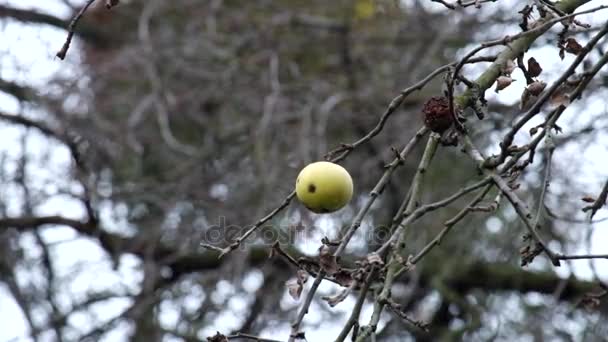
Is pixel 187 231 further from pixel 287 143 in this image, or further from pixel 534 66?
pixel 534 66

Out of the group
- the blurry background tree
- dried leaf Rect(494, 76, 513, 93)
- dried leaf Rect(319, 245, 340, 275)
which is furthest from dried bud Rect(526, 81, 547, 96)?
the blurry background tree

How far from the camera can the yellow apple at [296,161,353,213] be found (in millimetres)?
1820

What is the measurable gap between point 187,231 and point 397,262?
119 inches

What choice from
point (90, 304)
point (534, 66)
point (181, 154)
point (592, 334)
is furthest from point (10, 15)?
point (534, 66)

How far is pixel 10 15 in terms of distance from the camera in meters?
4.64

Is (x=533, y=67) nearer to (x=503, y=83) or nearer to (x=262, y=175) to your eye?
(x=503, y=83)

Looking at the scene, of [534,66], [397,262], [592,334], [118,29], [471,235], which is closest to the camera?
[397,262]

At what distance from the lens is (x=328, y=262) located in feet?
5.50

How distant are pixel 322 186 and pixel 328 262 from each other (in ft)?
0.60

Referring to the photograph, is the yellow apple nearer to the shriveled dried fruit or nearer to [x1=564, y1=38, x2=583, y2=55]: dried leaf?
the shriveled dried fruit

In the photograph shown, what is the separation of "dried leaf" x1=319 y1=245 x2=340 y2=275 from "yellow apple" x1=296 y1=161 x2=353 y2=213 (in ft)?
0.53

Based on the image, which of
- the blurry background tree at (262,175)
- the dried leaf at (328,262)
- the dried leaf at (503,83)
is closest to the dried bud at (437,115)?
the dried leaf at (503,83)

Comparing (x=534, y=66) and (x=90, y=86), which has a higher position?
(x=90, y=86)

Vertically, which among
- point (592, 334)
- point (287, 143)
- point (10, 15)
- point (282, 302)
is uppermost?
point (10, 15)
